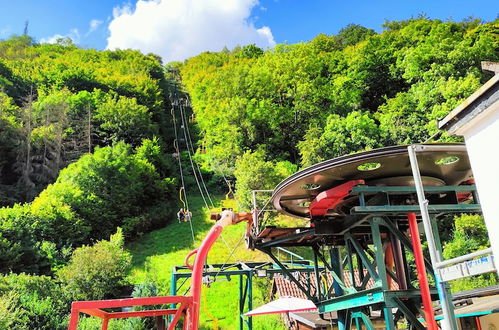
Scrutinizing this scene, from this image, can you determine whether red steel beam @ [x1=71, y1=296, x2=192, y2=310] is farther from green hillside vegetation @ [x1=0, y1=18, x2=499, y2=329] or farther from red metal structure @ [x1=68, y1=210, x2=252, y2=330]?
green hillside vegetation @ [x1=0, y1=18, x2=499, y2=329]

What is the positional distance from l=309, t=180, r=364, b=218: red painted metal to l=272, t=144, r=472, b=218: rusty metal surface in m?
0.16

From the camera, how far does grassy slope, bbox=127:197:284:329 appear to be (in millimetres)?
20547

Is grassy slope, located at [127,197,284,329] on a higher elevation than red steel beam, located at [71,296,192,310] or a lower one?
higher

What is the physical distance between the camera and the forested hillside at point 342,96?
110 ft

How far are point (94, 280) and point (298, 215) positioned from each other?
1491 cm

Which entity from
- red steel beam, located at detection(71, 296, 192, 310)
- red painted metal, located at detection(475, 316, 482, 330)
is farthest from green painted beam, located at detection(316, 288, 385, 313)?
red painted metal, located at detection(475, 316, 482, 330)

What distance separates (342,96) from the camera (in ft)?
136

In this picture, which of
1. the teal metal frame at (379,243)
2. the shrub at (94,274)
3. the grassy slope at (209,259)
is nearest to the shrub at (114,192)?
the grassy slope at (209,259)

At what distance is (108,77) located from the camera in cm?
5706

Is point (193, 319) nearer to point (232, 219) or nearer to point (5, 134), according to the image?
point (232, 219)

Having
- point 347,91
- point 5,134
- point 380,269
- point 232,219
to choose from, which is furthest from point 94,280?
point 347,91

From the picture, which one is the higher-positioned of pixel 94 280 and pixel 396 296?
pixel 94 280

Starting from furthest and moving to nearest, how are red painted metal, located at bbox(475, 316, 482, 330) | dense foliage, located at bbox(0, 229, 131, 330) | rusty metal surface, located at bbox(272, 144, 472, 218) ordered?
dense foliage, located at bbox(0, 229, 131, 330) < red painted metal, located at bbox(475, 316, 482, 330) < rusty metal surface, located at bbox(272, 144, 472, 218)

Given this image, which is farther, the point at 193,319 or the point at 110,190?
the point at 110,190
